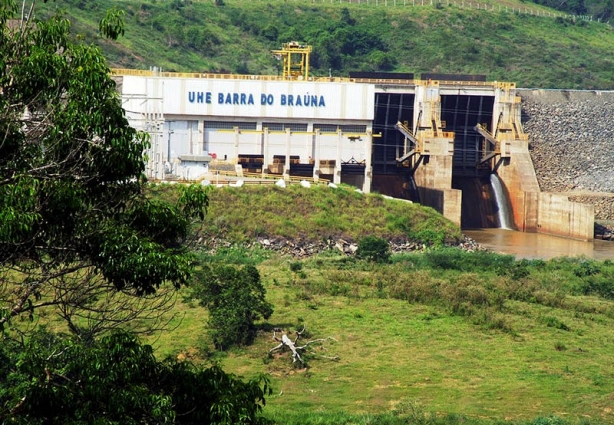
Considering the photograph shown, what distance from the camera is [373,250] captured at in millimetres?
69875

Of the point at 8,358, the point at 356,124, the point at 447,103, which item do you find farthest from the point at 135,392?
the point at 447,103

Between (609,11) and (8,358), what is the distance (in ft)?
520

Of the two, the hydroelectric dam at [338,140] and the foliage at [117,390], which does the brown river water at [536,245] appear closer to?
the hydroelectric dam at [338,140]

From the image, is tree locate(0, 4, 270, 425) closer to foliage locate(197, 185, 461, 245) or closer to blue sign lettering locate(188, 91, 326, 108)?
foliage locate(197, 185, 461, 245)

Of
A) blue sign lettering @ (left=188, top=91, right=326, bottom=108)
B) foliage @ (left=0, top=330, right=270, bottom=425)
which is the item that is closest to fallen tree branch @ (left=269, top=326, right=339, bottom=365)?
foliage @ (left=0, top=330, right=270, bottom=425)

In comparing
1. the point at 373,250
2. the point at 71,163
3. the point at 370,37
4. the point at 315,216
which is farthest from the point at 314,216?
the point at 370,37

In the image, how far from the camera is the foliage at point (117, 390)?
1959 centimetres

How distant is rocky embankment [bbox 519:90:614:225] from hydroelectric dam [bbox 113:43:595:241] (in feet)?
15.0

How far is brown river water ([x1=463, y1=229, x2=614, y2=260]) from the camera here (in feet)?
262

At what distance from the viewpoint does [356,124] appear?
91.8 meters

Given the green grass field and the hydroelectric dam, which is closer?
the green grass field

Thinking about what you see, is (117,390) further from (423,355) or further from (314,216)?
(314,216)

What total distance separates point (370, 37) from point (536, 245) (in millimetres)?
69706

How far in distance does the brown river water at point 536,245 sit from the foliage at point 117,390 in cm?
5855
